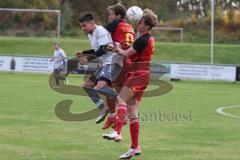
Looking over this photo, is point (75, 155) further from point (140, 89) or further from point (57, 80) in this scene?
point (57, 80)

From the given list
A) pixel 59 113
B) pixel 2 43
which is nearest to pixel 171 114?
pixel 59 113

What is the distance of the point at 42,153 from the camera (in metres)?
10.4

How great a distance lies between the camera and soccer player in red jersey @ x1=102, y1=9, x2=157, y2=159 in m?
10.1

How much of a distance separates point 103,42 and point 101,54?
236mm

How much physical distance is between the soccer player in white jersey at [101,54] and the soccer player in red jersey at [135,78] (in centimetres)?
73

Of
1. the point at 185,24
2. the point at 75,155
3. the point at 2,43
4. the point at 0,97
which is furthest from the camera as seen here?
the point at 185,24

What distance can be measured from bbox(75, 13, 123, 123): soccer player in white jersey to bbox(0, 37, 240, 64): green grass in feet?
123

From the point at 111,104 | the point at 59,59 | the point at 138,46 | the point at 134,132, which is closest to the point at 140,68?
the point at 138,46

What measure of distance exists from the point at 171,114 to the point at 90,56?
6116 millimetres

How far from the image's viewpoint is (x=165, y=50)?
172ft

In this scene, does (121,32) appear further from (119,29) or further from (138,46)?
(138,46)

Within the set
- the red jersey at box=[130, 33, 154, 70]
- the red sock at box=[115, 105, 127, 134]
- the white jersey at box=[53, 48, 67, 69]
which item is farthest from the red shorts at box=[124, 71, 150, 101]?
the white jersey at box=[53, 48, 67, 69]

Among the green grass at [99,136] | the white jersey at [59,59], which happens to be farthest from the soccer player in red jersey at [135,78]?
the white jersey at [59,59]

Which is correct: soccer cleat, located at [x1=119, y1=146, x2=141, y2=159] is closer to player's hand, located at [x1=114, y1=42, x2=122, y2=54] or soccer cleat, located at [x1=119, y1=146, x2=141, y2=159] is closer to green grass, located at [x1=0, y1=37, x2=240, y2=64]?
player's hand, located at [x1=114, y1=42, x2=122, y2=54]
